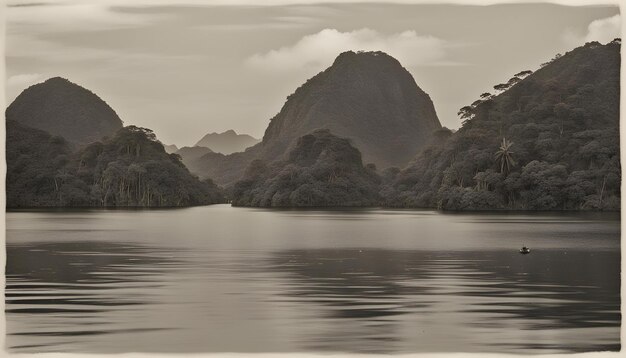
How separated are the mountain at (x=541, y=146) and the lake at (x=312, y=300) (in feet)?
311

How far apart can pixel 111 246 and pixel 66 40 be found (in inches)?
1442

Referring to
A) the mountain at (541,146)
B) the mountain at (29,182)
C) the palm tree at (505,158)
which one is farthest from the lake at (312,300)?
the mountain at (29,182)

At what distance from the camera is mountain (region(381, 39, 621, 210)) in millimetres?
140625

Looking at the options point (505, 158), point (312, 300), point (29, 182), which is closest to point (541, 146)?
point (505, 158)

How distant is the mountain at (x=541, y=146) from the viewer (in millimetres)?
140625

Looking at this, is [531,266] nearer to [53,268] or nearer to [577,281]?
[577,281]

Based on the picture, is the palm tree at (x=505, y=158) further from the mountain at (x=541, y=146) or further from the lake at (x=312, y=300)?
the lake at (x=312, y=300)

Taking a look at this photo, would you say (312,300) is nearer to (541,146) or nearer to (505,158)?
(505,158)

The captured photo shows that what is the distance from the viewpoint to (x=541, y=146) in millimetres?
155125

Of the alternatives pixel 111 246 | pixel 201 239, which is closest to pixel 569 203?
pixel 201 239

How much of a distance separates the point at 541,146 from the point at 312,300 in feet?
449

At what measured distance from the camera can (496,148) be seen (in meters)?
160

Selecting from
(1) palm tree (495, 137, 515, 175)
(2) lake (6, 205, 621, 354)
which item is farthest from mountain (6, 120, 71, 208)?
(2) lake (6, 205, 621, 354)

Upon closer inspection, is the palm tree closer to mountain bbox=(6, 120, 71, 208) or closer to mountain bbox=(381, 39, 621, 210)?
mountain bbox=(381, 39, 621, 210)
